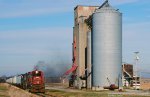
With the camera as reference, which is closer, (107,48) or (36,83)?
(36,83)

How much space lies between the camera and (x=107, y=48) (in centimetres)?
7525

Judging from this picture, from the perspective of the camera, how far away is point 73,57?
9000 centimetres

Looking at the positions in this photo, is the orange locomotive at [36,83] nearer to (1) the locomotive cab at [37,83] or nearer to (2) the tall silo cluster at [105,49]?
(1) the locomotive cab at [37,83]

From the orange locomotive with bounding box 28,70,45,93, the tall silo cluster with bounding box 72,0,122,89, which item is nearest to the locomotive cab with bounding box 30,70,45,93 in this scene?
the orange locomotive with bounding box 28,70,45,93

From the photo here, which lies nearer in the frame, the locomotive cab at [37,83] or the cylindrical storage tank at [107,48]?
the locomotive cab at [37,83]

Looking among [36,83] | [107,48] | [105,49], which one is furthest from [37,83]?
[107,48]

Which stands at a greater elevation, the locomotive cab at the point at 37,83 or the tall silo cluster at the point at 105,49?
the tall silo cluster at the point at 105,49

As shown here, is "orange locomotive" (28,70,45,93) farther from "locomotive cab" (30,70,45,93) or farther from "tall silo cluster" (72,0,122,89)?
"tall silo cluster" (72,0,122,89)

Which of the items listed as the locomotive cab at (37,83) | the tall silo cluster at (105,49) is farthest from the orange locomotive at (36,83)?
the tall silo cluster at (105,49)

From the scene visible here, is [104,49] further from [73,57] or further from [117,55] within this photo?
[73,57]

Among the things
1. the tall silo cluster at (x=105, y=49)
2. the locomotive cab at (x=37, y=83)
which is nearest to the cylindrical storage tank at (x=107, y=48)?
the tall silo cluster at (x=105, y=49)

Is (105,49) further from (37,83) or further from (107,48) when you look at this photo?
(37,83)

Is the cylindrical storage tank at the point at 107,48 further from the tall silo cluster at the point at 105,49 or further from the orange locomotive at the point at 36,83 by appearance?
the orange locomotive at the point at 36,83

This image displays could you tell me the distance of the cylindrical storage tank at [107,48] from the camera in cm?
7506
